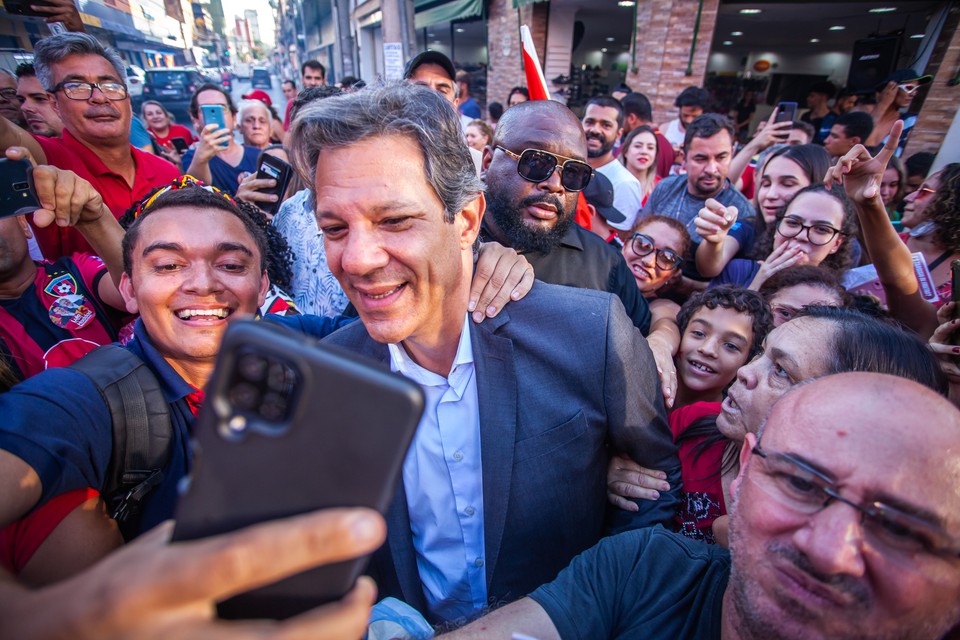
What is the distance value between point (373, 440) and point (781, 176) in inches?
153

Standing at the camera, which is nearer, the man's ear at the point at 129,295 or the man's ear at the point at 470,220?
the man's ear at the point at 470,220

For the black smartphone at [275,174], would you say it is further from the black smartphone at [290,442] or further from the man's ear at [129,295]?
the black smartphone at [290,442]

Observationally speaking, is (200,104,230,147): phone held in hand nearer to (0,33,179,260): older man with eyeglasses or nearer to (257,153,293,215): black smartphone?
(0,33,179,260): older man with eyeglasses

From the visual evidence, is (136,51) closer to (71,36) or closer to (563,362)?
(71,36)

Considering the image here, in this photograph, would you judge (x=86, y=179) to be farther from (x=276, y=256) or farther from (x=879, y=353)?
(x=879, y=353)

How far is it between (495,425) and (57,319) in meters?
2.04

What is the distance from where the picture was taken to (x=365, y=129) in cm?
136

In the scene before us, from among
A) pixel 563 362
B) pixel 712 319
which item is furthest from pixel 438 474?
pixel 712 319

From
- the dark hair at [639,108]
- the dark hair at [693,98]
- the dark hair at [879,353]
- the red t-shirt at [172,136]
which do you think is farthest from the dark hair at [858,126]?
the red t-shirt at [172,136]

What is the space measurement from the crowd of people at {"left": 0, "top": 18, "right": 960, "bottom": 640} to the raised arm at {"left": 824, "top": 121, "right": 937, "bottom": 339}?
0.5 inches

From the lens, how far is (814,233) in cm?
271

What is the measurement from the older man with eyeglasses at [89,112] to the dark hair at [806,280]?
406 centimetres

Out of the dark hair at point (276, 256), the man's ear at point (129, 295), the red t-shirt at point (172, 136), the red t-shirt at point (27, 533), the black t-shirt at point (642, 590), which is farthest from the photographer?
the red t-shirt at point (172, 136)

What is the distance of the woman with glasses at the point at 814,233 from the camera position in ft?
8.86
